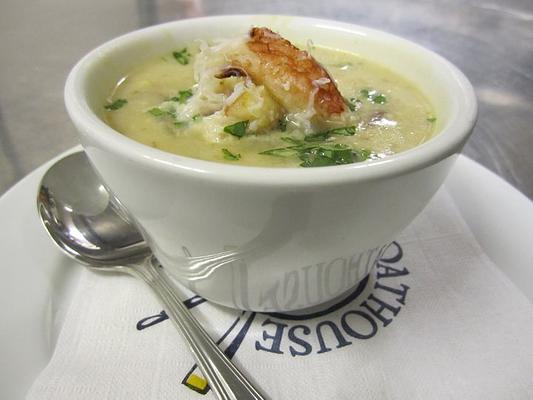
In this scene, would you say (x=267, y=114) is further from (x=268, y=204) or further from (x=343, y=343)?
(x=343, y=343)

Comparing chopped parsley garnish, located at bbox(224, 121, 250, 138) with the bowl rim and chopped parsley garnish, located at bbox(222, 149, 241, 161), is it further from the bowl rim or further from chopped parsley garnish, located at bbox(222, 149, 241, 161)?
the bowl rim

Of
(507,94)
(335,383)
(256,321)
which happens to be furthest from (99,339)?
(507,94)

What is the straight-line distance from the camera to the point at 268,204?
620 millimetres

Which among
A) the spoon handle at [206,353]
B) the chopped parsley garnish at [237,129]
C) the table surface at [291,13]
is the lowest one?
the table surface at [291,13]

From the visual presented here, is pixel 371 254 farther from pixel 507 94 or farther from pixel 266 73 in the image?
pixel 507 94

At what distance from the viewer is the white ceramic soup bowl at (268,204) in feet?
2.01

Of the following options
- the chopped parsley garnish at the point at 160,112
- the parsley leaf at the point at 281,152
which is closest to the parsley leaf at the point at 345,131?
the parsley leaf at the point at 281,152

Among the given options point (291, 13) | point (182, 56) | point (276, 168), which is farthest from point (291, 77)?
point (291, 13)

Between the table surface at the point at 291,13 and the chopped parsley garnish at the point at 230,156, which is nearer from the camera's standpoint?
the chopped parsley garnish at the point at 230,156

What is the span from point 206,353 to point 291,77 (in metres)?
0.48

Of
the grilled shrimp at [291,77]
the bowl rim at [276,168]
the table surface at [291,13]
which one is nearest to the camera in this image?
the bowl rim at [276,168]

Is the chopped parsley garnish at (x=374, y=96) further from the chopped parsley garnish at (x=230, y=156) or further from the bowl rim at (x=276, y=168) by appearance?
the chopped parsley garnish at (x=230, y=156)

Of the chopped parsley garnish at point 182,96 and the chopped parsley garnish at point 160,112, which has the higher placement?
the chopped parsley garnish at point 160,112

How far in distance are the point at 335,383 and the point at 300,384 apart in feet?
0.17
